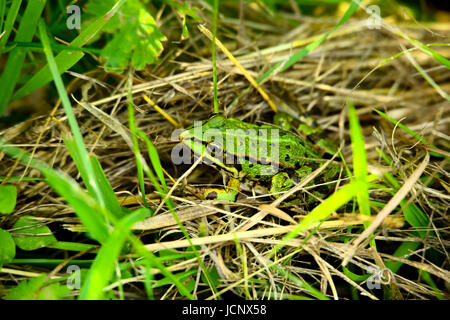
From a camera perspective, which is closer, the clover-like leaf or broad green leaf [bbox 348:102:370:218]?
broad green leaf [bbox 348:102:370:218]

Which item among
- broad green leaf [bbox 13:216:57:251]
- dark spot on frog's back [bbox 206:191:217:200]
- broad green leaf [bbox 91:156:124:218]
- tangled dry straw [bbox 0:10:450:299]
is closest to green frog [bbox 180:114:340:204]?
dark spot on frog's back [bbox 206:191:217:200]

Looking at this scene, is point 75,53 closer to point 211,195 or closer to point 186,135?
point 186,135

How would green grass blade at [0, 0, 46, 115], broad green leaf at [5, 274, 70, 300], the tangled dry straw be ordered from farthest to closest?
1. green grass blade at [0, 0, 46, 115]
2. the tangled dry straw
3. broad green leaf at [5, 274, 70, 300]

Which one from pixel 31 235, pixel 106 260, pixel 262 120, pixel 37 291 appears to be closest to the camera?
pixel 106 260

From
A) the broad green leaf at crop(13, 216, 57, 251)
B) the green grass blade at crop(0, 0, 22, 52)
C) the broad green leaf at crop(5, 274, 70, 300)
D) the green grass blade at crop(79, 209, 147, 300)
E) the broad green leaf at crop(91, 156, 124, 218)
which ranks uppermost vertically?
the green grass blade at crop(0, 0, 22, 52)

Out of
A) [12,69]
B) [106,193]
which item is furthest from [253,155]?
[12,69]

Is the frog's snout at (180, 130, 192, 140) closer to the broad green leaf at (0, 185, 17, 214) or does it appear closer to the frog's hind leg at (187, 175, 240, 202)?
the frog's hind leg at (187, 175, 240, 202)
